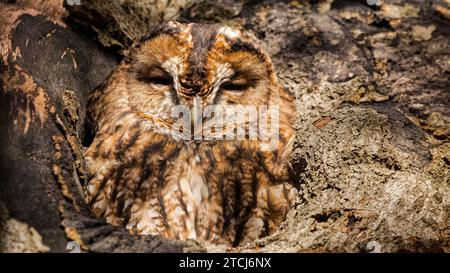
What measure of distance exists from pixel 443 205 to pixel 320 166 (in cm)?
38

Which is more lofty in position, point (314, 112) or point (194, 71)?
point (194, 71)

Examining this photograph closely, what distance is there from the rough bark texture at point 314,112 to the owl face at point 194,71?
0.60ft

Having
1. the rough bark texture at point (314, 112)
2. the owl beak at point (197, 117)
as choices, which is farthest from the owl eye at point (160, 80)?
the rough bark texture at point (314, 112)

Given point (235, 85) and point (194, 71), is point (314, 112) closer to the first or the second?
point (235, 85)

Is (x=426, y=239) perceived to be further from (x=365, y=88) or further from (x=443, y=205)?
(x=365, y=88)

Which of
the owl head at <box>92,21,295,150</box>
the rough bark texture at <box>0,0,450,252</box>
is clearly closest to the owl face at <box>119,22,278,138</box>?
the owl head at <box>92,21,295,150</box>

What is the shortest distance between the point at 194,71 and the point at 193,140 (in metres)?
0.26

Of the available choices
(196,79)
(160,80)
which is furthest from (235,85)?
(160,80)

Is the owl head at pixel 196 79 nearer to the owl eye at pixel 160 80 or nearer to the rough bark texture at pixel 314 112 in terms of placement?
the owl eye at pixel 160 80

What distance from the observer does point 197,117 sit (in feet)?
5.87

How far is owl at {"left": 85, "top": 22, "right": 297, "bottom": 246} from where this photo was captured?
1.62 m

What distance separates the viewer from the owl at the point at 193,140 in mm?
1619

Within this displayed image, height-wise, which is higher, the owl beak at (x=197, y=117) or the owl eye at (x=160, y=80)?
Answer: the owl eye at (x=160, y=80)

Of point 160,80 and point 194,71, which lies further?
point 160,80
